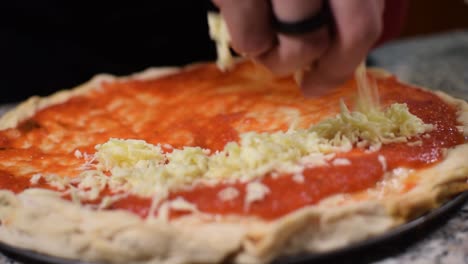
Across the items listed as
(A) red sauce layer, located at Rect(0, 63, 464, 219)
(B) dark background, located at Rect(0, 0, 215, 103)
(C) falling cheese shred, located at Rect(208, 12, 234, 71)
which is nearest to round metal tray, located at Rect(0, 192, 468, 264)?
(A) red sauce layer, located at Rect(0, 63, 464, 219)

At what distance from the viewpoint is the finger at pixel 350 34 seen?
4.23 feet

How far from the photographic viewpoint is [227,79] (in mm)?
2463

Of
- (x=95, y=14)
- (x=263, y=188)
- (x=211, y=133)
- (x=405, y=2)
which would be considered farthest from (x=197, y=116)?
(x=405, y=2)

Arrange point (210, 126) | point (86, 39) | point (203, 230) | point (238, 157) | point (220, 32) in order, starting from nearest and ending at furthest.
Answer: point (203, 230) < point (238, 157) < point (220, 32) < point (210, 126) < point (86, 39)

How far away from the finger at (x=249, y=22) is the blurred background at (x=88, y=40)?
1.43 metres

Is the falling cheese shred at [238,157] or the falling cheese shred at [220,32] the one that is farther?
the falling cheese shred at [220,32]

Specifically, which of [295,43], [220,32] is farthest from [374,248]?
[220,32]

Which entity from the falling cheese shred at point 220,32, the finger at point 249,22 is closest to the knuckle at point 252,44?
the finger at point 249,22

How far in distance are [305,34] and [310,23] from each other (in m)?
0.03

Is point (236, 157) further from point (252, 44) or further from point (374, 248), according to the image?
point (374, 248)

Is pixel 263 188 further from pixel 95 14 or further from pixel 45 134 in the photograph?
pixel 95 14

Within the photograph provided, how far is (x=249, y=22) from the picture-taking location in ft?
4.43

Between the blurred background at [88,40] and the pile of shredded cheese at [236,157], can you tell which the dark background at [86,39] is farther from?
the pile of shredded cheese at [236,157]

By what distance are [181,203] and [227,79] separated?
117 centimetres
